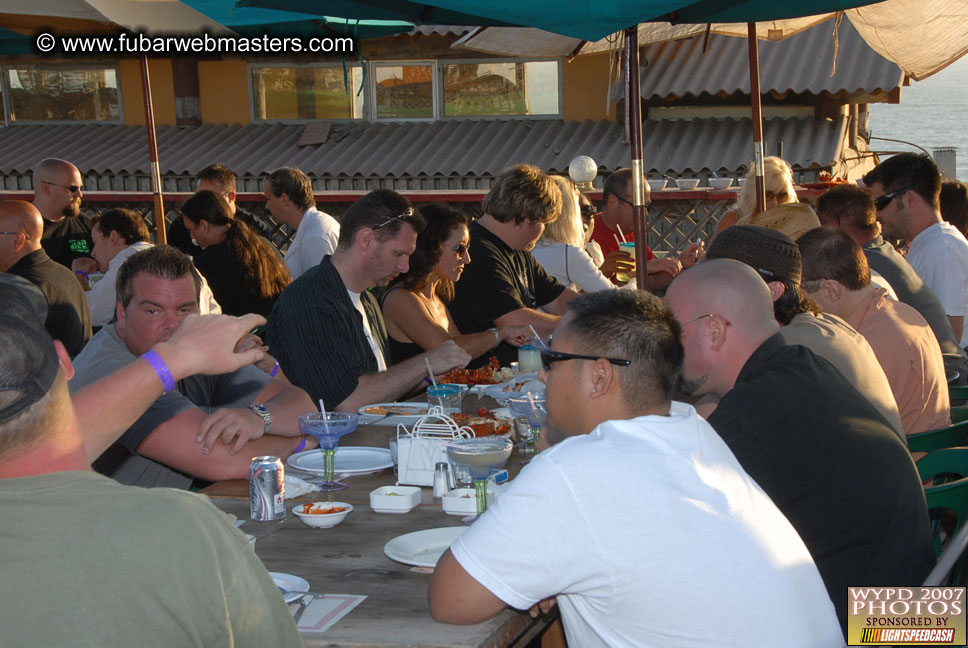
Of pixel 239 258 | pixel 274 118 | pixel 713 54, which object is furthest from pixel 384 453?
pixel 274 118

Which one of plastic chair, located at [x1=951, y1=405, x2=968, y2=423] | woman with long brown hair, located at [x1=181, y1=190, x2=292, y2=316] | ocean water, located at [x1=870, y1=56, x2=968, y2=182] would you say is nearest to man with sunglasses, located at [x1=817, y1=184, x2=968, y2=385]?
plastic chair, located at [x1=951, y1=405, x2=968, y2=423]

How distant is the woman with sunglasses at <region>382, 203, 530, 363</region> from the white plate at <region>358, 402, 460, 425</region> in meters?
0.90

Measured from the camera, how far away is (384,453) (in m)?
3.35

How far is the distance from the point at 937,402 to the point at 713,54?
35.9ft

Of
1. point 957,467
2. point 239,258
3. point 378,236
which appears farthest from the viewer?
point 239,258

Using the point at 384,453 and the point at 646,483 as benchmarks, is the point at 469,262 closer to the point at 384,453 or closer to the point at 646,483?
the point at 384,453

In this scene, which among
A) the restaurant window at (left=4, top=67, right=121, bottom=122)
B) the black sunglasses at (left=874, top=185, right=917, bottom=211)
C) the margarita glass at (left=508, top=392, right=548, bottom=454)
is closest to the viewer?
the margarita glass at (left=508, top=392, right=548, bottom=454)

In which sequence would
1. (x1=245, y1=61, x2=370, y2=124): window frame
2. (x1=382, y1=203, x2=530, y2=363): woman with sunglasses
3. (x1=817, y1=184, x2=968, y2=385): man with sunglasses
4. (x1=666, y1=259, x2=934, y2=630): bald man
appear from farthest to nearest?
(x1=245, y1=61, x2=370, y2=124): window frame → (x1=382, y1=203, x2=530, y2=363): woman with sunglasses → (x1=817, y1=184, x2=968, y2=385): man with sunglasses → (x1=666, y1=259, x2=934, y2=630): bald man

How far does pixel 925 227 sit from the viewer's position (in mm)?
6070

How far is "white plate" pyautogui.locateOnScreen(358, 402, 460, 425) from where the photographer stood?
391 centimetres

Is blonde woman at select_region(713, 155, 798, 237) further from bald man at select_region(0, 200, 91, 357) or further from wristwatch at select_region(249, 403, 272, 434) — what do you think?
wristwatch at select_region(249, 403, 272, 434)

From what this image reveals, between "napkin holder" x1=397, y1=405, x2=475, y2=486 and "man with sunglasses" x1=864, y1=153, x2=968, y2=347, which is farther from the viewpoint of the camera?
"man with sunglasses" x1=864, y1=153, x2=968, y2=347

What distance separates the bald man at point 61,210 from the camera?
7828mm

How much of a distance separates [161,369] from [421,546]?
78cm
